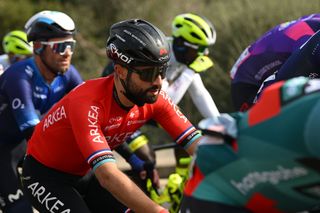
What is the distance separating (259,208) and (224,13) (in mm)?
12393

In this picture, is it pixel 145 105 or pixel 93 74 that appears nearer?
pixel 145 105

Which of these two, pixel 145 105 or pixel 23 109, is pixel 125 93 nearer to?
pixel 145 105

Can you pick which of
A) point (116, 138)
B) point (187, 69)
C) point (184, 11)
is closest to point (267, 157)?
point (116, 138)

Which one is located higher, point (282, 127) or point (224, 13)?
point (282, 127)

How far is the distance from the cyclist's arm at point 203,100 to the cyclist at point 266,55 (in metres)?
0.25

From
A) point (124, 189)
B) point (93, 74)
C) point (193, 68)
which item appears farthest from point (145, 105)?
point (93, 74)

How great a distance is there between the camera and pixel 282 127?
2607 millimetres

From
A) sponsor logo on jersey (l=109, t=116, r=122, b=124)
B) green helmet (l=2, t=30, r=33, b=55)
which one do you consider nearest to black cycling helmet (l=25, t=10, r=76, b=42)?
sponsor logo on jersey (l=109, t=116, r=122, b=124)

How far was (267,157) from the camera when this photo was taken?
8.80ft

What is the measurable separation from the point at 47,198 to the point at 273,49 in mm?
2993

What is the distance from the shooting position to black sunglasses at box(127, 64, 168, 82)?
14.0ft

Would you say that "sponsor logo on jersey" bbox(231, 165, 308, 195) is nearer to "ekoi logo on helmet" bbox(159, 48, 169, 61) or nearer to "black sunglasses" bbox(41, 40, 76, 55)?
"ekoi logo on helmet" bbox(159, 48, 169, 61)

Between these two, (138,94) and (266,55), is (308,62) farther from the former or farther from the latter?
(266,55)

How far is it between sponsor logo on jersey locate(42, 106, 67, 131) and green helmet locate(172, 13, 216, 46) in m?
3.82
